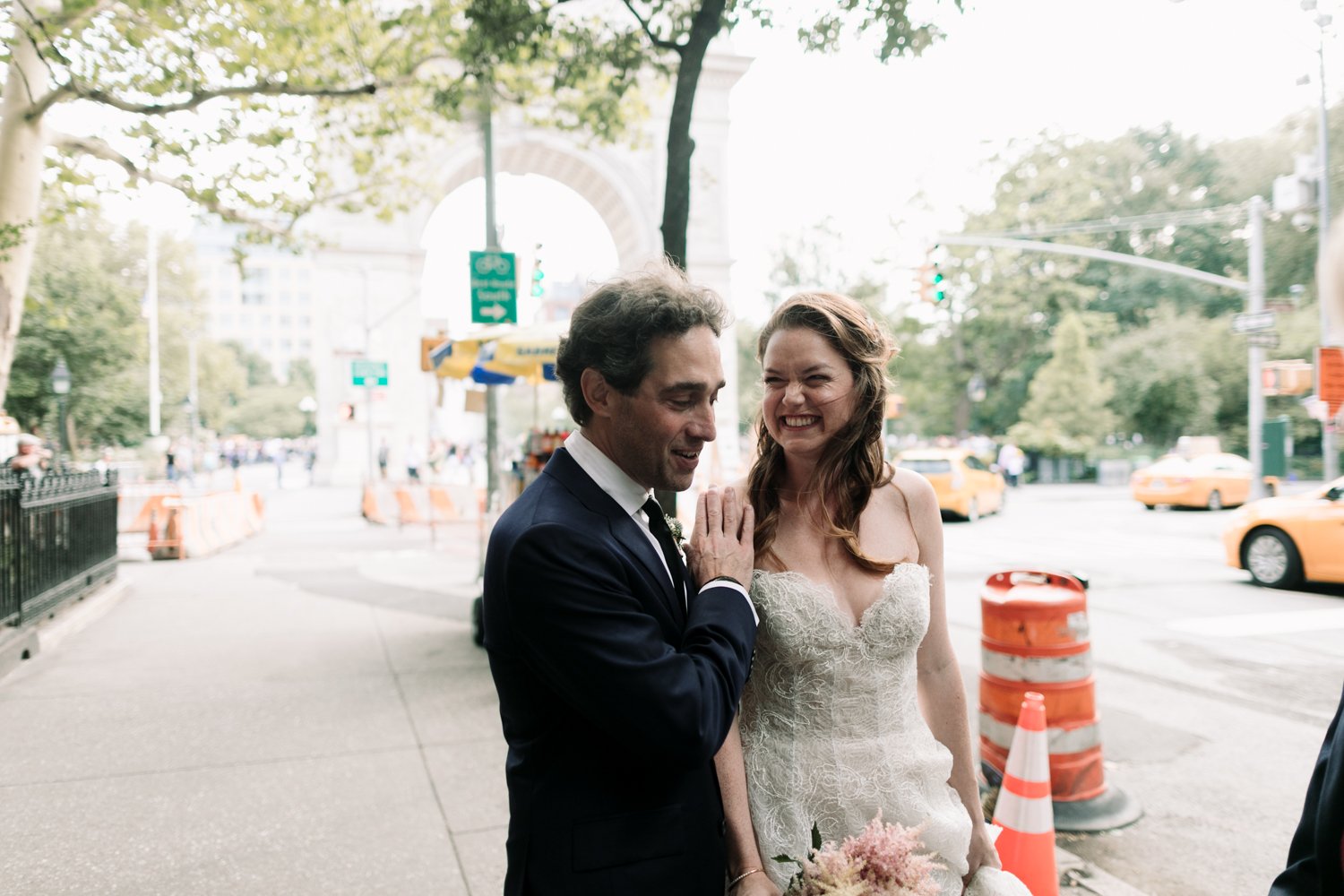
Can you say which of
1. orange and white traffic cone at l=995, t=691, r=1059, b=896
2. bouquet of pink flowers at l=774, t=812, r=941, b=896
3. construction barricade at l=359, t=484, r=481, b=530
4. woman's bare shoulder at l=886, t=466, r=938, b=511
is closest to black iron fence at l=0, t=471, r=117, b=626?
orange and white traffic cone at l=995, t=691, r=1059, b=896

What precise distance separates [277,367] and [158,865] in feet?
473

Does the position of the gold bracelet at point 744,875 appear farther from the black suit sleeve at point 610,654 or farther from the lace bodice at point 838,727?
the black suit sleeve at point 610,654

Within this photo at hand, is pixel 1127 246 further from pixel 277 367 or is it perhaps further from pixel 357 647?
pixel 277 367

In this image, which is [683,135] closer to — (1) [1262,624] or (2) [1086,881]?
(2) [1086,881]

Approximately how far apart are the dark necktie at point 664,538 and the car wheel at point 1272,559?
11738 mm

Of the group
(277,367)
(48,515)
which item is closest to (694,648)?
(48,515)

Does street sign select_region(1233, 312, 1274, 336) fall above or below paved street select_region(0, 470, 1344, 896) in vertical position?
above

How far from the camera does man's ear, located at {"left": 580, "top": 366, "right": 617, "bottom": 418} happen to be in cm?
173

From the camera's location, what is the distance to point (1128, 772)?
508cm

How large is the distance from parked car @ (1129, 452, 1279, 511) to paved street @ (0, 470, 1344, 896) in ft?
42.2

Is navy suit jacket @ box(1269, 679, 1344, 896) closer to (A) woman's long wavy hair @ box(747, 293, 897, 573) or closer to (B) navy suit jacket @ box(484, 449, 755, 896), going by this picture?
(A) woman's long wavy hair @ box(747, 293, 897, 573)

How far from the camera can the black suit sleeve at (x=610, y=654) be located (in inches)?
58.3

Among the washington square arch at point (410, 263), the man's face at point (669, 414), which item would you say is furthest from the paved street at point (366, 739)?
the washington square arch at point (410, 263)

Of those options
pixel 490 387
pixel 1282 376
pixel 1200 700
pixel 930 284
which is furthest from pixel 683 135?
pixel 1282 376
